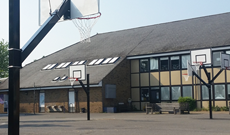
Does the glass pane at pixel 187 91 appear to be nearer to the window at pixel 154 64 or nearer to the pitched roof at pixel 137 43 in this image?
the window at pixel 154 64

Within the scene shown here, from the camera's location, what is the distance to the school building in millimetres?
28047

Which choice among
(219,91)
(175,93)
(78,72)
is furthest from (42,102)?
(219,91)

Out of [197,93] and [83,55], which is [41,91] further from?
[197,93]

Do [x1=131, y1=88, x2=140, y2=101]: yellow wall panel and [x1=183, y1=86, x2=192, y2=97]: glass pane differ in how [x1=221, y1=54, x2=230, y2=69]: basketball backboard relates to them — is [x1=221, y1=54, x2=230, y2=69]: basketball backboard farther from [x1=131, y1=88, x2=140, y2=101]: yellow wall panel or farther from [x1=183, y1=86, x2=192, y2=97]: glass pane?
[x1=131, y1=88, x2=140, y2=101]: yellow wall panel

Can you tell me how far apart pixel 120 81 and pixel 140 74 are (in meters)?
2.16

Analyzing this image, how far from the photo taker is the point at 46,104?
3216 centimetres

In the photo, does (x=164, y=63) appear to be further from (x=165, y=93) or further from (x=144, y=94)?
(x=144, y=94)

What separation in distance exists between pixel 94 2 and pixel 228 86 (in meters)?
24.0

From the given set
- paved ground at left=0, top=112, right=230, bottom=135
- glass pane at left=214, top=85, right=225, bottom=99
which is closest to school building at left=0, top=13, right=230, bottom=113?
glass pane at left=214, top=85, right=225, bottom=99

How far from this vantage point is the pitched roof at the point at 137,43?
96.3 feet

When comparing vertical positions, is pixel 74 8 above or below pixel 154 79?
above

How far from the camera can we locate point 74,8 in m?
4.75

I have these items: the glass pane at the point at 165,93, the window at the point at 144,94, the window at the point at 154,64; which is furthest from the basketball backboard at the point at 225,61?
the window at the point at 144,94

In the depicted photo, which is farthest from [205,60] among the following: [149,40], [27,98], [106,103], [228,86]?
[27,98]
